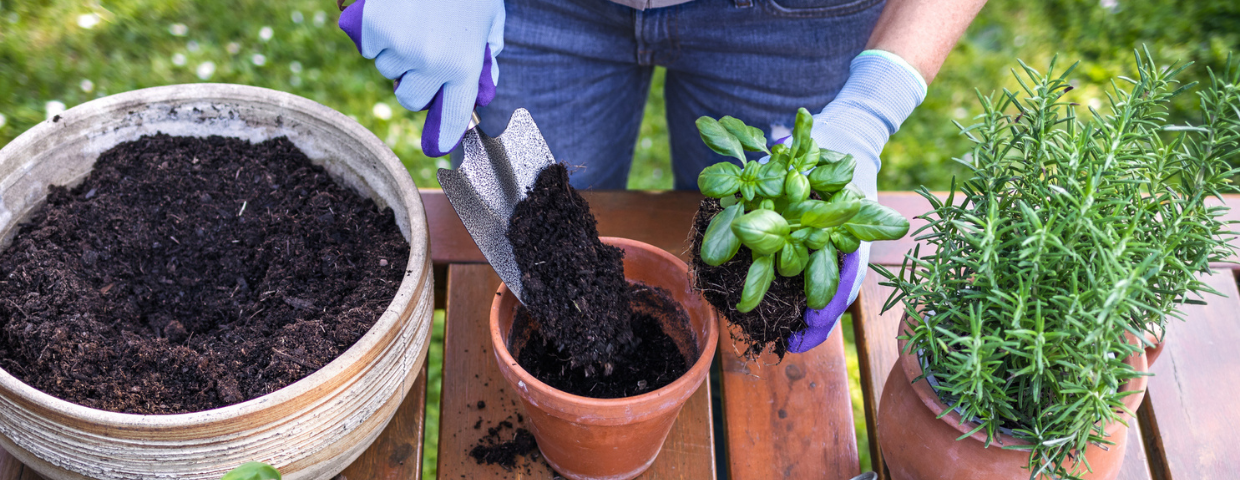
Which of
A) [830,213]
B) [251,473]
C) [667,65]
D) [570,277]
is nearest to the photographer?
[251,473]

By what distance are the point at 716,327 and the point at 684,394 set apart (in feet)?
0.37

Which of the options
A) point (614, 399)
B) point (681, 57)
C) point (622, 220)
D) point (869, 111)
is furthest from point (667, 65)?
point (614, 399)

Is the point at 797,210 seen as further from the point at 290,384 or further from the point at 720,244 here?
the point at 290,384

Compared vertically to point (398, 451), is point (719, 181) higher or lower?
higher

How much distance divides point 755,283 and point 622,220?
609mm

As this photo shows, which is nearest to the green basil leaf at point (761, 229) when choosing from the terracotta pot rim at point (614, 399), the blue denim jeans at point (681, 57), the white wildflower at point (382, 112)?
the terracotta pot rim at point (614, 399)

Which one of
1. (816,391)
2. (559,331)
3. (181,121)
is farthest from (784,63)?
(181,121)

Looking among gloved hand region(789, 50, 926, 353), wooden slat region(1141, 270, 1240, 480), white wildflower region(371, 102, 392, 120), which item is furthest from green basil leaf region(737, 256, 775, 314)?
white wildflower region(371, 102, 392, 120)

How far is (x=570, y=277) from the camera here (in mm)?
1120

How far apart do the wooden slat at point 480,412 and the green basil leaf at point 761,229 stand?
0.46 m

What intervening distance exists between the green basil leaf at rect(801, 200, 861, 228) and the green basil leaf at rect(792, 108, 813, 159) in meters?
0.10

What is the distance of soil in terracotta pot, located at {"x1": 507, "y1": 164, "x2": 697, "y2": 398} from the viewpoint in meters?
1.10

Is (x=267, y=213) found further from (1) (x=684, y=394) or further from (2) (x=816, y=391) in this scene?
(2) (x=816, y=391)

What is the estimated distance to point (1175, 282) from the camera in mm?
946
